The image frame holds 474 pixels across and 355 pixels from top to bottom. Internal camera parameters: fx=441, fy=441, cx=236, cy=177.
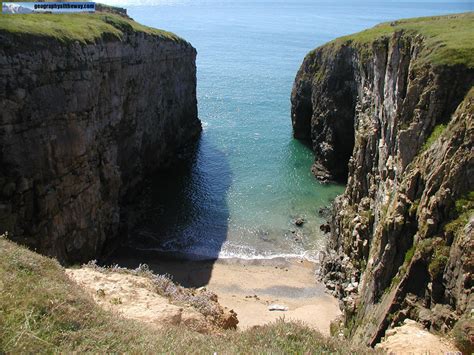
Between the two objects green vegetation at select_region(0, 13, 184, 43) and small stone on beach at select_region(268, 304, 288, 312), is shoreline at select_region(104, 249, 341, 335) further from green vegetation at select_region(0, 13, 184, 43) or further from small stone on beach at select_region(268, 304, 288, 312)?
green vegetation at select_region(0, 13, 184, 43)

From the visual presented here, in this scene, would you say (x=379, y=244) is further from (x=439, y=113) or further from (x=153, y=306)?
(x=153, y=306)

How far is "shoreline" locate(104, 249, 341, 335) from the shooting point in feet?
101

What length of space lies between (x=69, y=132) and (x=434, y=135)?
22968 millimetres

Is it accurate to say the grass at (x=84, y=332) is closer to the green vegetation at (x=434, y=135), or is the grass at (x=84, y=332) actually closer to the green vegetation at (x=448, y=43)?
the green vegetation at (x=434, y=135)

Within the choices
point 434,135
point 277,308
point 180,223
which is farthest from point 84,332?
point 180,223

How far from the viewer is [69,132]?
1194 inches

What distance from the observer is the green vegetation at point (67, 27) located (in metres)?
27.6

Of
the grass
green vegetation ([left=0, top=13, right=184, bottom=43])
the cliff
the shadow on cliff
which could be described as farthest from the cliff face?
the cliff

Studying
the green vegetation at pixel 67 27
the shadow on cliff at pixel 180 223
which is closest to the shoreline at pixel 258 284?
the shadow on cliff at pixel 180 223

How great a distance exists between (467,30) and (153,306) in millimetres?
24931

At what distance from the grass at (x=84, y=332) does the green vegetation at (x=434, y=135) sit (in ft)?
43.0

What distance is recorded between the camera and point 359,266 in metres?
29.3

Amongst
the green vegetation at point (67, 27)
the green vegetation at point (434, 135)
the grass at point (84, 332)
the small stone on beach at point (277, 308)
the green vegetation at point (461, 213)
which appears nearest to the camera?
the grass at point (84, 332)

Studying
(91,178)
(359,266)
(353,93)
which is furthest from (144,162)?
(359,266)
